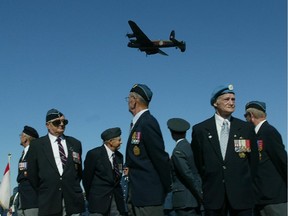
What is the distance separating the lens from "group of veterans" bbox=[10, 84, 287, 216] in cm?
508

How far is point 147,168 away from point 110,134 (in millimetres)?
3389

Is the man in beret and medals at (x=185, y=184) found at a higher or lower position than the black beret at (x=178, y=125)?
lower

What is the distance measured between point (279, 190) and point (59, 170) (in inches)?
120

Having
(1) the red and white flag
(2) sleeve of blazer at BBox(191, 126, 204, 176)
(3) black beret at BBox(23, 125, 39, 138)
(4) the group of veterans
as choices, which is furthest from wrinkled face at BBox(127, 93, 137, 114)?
(1) the red and white flag

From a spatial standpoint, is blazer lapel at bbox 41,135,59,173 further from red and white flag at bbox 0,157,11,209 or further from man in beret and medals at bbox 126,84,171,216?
red and white flag at bbox 0,157,11,209

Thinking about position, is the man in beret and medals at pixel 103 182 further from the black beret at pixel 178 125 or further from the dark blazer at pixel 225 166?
the dark blazer at pixel 225 166

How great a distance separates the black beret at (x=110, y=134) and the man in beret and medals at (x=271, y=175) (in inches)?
114

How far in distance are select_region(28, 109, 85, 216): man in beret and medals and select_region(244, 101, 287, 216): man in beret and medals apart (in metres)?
2.52

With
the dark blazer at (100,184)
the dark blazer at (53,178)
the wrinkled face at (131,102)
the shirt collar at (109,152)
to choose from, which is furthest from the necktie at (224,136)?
the shirt collar at (109,152)

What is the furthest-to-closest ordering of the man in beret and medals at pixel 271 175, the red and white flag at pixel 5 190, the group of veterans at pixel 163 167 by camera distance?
1. the red and white flag at pixel 5 190
2. the man in beret and medals at pixel 271 175
3. the group of veterans at pixel 163 167

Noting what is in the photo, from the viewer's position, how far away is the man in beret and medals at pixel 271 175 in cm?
627

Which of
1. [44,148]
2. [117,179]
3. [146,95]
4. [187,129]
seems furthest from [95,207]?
[146,95]

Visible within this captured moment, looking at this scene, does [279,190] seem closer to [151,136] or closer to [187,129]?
[187,129]

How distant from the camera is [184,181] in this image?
21.4 ft
